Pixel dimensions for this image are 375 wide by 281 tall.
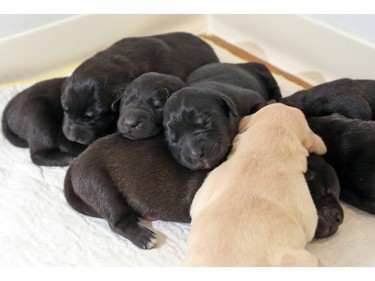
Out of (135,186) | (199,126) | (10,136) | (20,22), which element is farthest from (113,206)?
(20,22)

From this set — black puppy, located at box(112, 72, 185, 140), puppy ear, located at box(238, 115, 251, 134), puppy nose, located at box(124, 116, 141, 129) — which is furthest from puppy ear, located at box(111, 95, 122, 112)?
puppy ear, located at box(238, 115, 251, 134)

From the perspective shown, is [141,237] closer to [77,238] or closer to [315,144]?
[77,238]

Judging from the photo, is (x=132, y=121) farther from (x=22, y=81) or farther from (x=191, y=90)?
(x=22, y=81)

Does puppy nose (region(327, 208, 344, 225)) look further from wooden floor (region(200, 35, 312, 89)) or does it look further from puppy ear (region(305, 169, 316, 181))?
wooden floor (region(200, 35, 312, 89))

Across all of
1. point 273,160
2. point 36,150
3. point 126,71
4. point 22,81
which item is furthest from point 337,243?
point 22,81

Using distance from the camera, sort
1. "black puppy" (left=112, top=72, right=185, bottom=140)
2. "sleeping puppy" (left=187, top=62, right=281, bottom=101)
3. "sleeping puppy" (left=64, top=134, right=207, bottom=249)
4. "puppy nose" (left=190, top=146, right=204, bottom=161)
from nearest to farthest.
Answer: "puppy nose" (left=190, top=146, right=204, bottom=161) < "sleeping puppy" (left=64, top=134, right=207, bottom=249) < "black puppy" (left=112, top=72, right=185, bottom=140) < "sleeping puppy" (left=187, top=62, right=281, bottom=101)

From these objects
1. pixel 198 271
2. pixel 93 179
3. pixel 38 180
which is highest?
pixel 198 271
